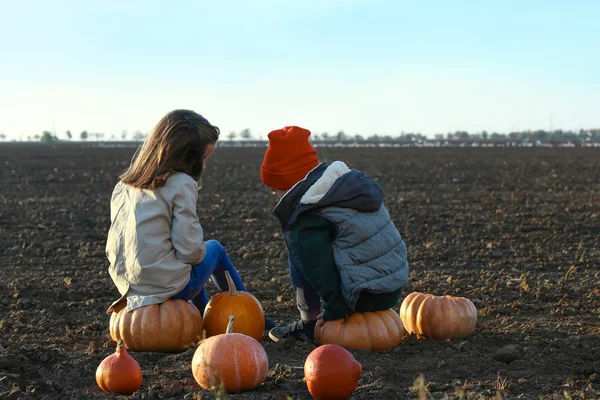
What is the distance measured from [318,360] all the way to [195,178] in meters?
1.71

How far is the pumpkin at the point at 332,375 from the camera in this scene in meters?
3.66

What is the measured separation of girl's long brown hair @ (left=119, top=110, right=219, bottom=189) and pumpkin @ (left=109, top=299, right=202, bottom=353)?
768 millimetres

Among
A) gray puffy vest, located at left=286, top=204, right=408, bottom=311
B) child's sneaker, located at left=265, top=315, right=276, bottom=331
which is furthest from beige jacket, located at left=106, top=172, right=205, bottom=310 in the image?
child's sneaker, located at left=265, top=315, right=276, bottom=331

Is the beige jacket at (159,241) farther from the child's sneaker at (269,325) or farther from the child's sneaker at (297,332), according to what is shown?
the child's sneaker at (269,325)

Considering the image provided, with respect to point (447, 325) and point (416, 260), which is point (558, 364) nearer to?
point (447, 325)

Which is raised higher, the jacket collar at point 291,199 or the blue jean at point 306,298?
the jacket collar at point 291,199

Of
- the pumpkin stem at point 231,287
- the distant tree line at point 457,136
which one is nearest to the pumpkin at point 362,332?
the pumpkin stem at point 231,287

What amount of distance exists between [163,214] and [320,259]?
0.99 m

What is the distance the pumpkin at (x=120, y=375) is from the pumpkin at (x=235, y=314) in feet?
3.71

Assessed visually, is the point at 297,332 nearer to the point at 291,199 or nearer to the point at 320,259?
the point at 320,259

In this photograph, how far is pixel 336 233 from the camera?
4793 millimetres

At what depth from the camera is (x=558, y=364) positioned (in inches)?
174

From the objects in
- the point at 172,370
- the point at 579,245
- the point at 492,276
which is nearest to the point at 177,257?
the point at 172,370

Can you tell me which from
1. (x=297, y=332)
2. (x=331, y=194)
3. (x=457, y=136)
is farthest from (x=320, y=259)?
(x=457, y=136)
